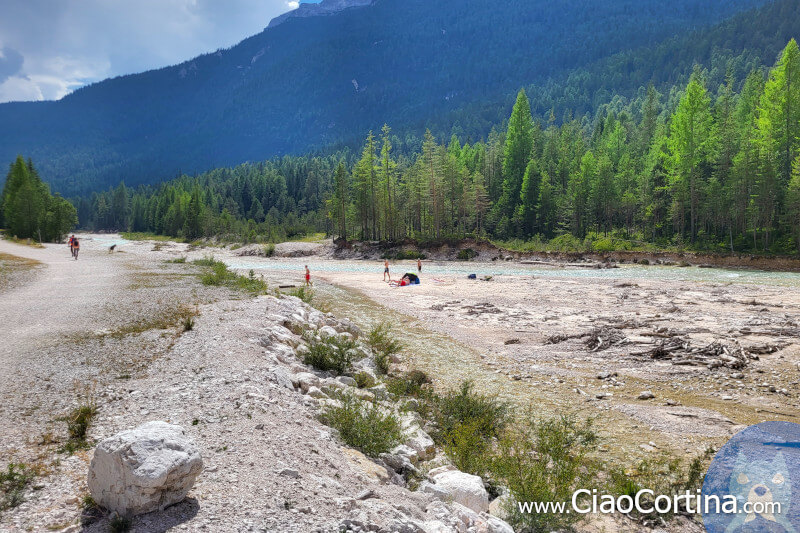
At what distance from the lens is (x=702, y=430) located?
31.0 ft

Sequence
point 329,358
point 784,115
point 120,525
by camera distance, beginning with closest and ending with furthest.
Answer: point 120,525
point 329,358
point 784,115

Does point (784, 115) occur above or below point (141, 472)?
above

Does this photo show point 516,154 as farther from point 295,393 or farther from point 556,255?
point 295,393

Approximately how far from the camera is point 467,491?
19.4 feet

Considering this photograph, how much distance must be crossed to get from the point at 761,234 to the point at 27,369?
68031 mm

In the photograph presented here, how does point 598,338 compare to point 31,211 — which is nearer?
point 598,338

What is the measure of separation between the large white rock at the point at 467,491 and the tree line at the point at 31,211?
97.9 metres

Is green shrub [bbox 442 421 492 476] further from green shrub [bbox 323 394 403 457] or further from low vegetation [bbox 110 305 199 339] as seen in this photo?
low vegetation [bbox 110 305 199 339]

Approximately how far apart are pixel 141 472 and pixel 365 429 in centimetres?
384

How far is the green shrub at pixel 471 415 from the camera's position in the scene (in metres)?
9.41

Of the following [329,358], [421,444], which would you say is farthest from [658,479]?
[329,358]

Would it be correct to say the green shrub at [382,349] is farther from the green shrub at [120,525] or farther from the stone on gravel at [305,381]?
the green shrub at [120,525]

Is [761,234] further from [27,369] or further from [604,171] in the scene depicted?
[27,369]

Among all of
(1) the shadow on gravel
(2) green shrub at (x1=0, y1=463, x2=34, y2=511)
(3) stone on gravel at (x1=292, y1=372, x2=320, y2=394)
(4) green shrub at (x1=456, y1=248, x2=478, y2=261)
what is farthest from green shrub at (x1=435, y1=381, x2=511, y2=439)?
(4) green shrub at (x1=456, y1=248, x2=478, y2=261)
